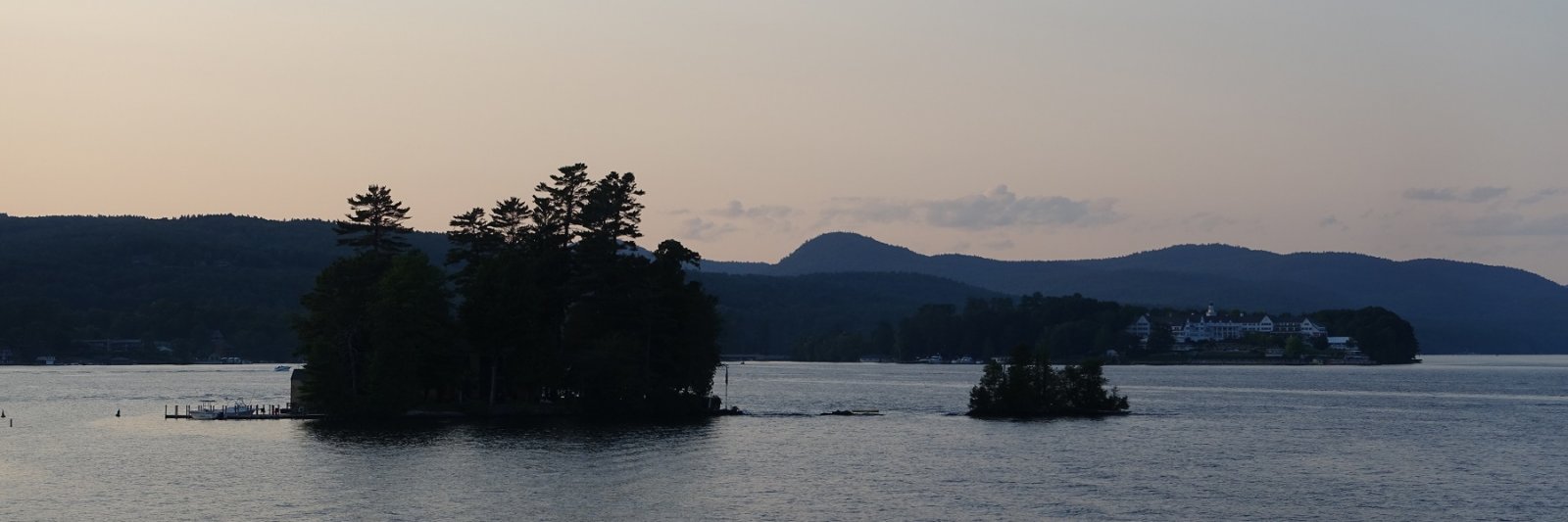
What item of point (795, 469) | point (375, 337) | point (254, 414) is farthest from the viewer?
point (254, 414)

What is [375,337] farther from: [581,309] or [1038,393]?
[1038,393]

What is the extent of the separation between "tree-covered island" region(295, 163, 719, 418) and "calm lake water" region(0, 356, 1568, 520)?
6.19 meters

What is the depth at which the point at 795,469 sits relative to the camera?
95.8 m

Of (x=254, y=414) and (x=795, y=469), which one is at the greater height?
(x=254, y=414)

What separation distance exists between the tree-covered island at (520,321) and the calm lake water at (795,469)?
20.3ft

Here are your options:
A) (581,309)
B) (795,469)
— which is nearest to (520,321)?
(581,309)

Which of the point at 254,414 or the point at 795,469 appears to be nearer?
the point at 795,469

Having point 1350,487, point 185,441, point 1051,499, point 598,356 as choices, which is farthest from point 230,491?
point 1350,487

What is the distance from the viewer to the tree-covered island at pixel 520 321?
127625 mm

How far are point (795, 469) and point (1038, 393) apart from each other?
5848 centimetres

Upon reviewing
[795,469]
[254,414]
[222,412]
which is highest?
[222,412]

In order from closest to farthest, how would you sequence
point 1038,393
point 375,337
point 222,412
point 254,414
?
point 375,337 → point 254,414 → point 222,412 → point 1038,393

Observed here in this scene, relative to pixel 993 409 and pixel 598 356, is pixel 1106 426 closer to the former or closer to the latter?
pixel 993 409

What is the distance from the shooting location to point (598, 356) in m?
132
